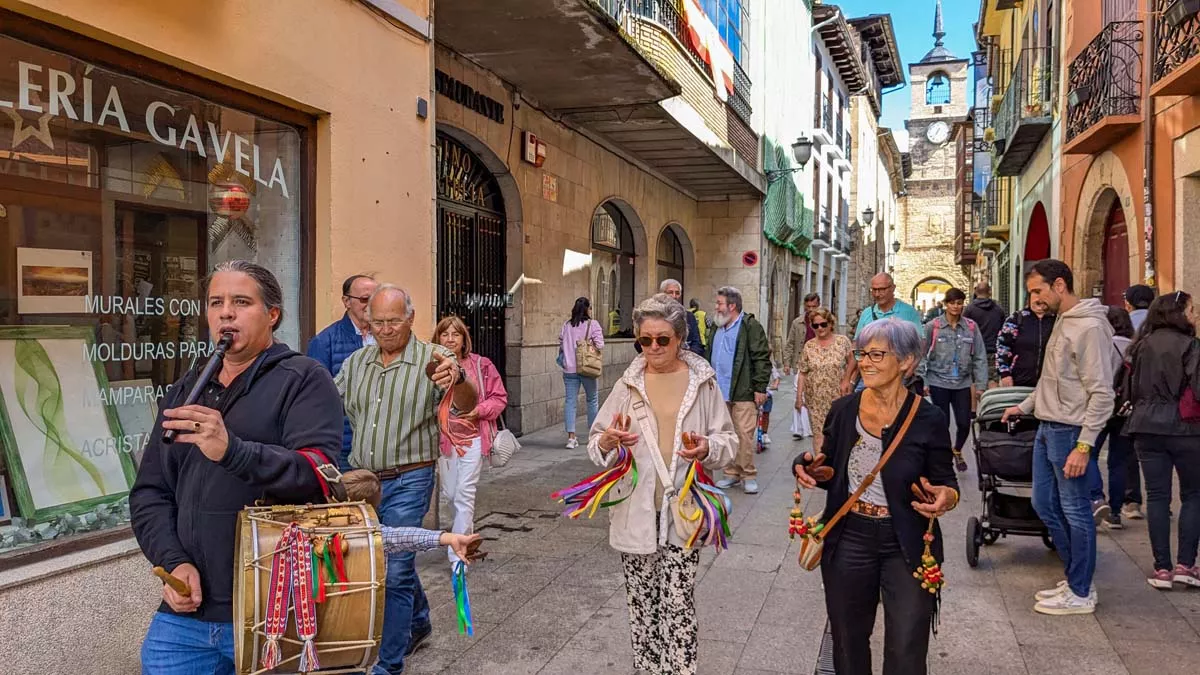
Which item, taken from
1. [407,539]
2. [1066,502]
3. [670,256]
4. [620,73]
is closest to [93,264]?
[407,539]

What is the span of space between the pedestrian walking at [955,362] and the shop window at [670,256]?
8.76m

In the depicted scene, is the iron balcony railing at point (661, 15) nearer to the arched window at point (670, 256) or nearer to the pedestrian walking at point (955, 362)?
the arched window at point (670, 256)

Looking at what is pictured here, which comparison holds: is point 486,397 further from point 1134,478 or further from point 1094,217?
point 1094,217

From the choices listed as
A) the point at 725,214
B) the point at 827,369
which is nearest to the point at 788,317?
the point at 725,214

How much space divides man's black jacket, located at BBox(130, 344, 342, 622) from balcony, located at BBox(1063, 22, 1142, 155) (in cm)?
1024

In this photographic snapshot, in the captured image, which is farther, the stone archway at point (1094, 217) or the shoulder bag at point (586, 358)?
the stone archway at point (1094, 217)

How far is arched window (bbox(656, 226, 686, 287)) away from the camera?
55.1 feet

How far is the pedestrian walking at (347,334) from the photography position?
14.7 feet

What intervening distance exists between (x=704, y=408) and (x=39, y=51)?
328 centimetres

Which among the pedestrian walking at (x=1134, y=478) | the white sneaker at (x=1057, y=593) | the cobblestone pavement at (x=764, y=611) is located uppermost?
the pedestrian walking at (x=1134, y=478)

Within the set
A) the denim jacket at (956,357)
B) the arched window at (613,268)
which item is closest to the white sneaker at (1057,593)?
the denim jacket at (956,357)

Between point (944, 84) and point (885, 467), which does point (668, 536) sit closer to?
point (885, 467)

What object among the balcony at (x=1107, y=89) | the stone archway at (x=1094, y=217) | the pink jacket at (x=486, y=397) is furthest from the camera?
the stone archway at (x=1094, y=217)

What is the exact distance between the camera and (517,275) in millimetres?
10312
